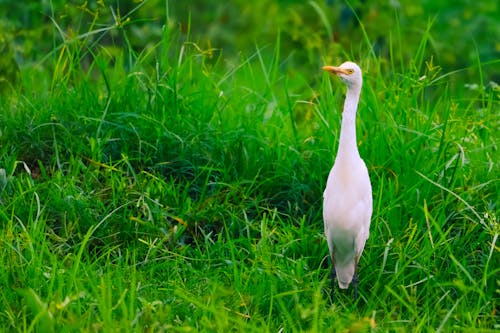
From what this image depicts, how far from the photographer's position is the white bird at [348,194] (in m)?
3.83

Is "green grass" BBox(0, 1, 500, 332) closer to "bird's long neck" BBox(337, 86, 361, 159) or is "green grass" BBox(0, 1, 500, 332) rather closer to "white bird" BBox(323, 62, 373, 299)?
"white bird" BBox(323, 62, 373, 299)

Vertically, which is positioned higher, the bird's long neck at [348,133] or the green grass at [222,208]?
the bird's long neck at [348,133]

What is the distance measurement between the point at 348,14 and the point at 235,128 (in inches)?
74.1

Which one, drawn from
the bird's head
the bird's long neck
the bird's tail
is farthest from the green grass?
the bird's head

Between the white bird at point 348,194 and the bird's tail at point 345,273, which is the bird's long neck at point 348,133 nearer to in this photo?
the white bird at point 348,194

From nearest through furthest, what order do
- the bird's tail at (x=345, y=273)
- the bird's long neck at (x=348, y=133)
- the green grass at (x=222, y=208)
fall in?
1. the green grass at (x=222, y=208)
2. the bird's long neck at (x=348, y=133)
3. the bird's tail at (x=345, y=273)

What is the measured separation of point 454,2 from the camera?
27.9 feet

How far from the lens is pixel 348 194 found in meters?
3.83

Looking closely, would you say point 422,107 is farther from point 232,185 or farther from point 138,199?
point 138,199

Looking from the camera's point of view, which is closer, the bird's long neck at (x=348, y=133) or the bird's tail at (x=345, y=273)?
the bird's long neck at (x=348, y=133)

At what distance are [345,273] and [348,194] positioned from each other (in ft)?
1.15

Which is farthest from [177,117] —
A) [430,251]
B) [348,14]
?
[348,14]

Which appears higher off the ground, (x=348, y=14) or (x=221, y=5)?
(x=348, y=14)

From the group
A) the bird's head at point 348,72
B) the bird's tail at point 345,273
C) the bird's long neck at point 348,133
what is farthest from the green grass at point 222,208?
the bird's head at point 348,72
